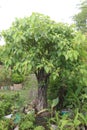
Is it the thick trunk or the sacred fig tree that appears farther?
the thick trunk


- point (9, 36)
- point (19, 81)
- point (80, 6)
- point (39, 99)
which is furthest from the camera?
point (80, 6)

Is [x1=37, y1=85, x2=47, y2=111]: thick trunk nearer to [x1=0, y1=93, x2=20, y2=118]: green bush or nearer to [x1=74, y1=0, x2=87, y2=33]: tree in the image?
[x1=0, y1=93, x2=20, y2=118]: green bush

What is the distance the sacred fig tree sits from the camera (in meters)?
3.17

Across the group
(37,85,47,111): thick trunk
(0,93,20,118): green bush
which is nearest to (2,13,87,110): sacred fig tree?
(37,85,47,111): thick trunk

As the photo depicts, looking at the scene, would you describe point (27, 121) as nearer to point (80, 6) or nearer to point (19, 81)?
point (19, 81)

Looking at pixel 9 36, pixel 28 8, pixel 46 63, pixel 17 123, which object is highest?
pixel 28 8

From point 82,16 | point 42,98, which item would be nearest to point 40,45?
point 42,98

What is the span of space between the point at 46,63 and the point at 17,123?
985mm

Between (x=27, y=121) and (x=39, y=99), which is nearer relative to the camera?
(x=27, y=121)

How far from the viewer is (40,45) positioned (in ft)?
11.1

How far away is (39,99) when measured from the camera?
12.4 ft

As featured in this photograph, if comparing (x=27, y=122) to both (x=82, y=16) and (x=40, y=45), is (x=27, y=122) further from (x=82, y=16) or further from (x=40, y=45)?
(x=82, y=16)

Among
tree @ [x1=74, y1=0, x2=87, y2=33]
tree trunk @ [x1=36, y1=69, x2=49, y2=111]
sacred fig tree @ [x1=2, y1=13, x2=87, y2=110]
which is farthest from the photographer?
tree @ [x1=74, y1=0, x2=87, y2=33]

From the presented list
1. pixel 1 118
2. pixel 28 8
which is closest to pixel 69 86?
pixel 1 118
